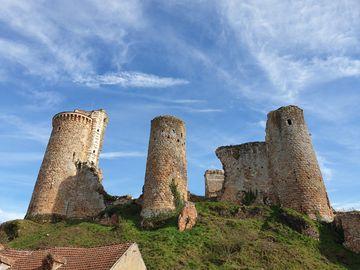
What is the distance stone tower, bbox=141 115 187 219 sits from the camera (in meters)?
28.1

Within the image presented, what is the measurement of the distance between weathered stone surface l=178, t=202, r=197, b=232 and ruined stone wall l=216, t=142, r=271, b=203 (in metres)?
5.62

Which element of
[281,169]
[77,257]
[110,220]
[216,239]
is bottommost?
[77,257]

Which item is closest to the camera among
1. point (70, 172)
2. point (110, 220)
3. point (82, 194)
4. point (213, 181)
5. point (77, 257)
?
point (77, 257)

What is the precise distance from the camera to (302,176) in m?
29.1

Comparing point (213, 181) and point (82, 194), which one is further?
point (213, 181)

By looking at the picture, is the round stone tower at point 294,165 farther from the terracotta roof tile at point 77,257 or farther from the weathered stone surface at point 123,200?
the terracotta roof tile at point 77,257

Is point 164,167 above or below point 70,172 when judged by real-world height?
below

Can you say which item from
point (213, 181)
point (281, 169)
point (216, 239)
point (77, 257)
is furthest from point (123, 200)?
point (77, 257)

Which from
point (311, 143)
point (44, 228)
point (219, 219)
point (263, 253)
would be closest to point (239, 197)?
point (219, 219)

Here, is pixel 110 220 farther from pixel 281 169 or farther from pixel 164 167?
pixel 281 169

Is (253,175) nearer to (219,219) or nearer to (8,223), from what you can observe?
(219,219)

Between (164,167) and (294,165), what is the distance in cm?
1014

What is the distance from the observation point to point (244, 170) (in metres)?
32.9

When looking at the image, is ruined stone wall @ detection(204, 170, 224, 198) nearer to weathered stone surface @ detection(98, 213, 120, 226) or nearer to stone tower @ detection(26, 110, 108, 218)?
stone tower @ detection(26, 110, 108, 218)
